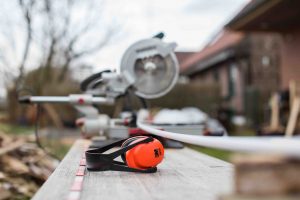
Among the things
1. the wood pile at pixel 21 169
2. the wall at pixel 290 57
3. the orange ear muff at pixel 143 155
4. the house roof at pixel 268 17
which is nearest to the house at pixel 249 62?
the wall at pixel 290 57

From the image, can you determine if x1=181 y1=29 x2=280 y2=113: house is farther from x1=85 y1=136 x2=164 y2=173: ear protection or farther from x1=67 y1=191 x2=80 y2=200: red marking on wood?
x1=67 y1=191 x2=80 y2=200: red marking on wood

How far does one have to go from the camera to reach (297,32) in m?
14.7

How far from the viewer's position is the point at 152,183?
77.0 inches

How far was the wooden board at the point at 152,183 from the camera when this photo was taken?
1667mm

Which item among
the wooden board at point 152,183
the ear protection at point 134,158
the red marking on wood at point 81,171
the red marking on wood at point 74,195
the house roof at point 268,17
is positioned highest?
the house roof at point 268,17

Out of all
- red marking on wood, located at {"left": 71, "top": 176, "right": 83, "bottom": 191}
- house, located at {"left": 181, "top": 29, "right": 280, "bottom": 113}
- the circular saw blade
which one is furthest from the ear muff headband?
house, located at {"left": 181, "top": 29, "right": 280, "bottom": 113}

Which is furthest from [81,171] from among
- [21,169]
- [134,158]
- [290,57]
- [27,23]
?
[290,57]

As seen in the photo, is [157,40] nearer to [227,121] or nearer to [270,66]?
[227,121]

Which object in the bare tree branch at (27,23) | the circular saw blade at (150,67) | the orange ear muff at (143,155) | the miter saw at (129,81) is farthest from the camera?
the bare tree branch at (27,23)

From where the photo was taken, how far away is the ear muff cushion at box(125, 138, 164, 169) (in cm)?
225

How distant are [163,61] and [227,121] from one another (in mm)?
11542

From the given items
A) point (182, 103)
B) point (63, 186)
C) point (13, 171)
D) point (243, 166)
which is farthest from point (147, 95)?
point (182, 103)

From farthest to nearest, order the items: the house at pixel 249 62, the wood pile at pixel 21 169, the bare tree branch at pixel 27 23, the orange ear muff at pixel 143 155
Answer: the house at pixel 249 62, the bare tree branch at pixel 27 23, the wood pile at pixel 21 169, the orange ear muff at pixel 143 155

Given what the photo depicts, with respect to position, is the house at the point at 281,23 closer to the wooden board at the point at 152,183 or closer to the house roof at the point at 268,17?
the house roof at the point at 268,17
